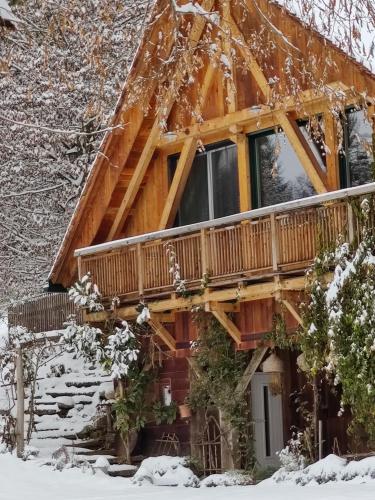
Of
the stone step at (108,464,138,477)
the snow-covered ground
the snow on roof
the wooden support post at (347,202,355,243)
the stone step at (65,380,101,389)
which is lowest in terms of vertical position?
the snow-covered ground

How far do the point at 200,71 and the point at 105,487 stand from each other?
Result: 22.3 feet

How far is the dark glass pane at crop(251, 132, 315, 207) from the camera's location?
18859mm

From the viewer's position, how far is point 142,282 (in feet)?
63.3

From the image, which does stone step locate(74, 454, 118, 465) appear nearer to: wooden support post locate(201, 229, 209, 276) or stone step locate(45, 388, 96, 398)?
stone step locate(45, 388, 96, 398)

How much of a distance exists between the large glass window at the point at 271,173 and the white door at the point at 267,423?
10.2 feet

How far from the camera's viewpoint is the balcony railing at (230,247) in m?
16.7

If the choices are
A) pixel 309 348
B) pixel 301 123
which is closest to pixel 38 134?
pixel 301 123

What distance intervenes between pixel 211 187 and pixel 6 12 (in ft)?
34.9

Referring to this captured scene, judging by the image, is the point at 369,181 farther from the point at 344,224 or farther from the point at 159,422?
the point at 159,422

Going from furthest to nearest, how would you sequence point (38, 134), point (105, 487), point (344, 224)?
1. point (38, 134)
2. point (105, 487)
3. point (344, 224)

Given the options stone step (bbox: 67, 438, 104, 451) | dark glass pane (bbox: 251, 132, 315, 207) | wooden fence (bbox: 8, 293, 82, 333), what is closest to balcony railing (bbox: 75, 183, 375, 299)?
dark glass pane (bbox: 251, 132, 315, 207)

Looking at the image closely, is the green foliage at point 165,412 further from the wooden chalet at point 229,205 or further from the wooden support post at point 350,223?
the wooden support post at point 350,223

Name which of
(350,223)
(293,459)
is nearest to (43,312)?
(293,459)

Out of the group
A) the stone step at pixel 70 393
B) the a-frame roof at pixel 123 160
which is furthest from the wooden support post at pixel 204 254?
the stone step at pixel 70 393
